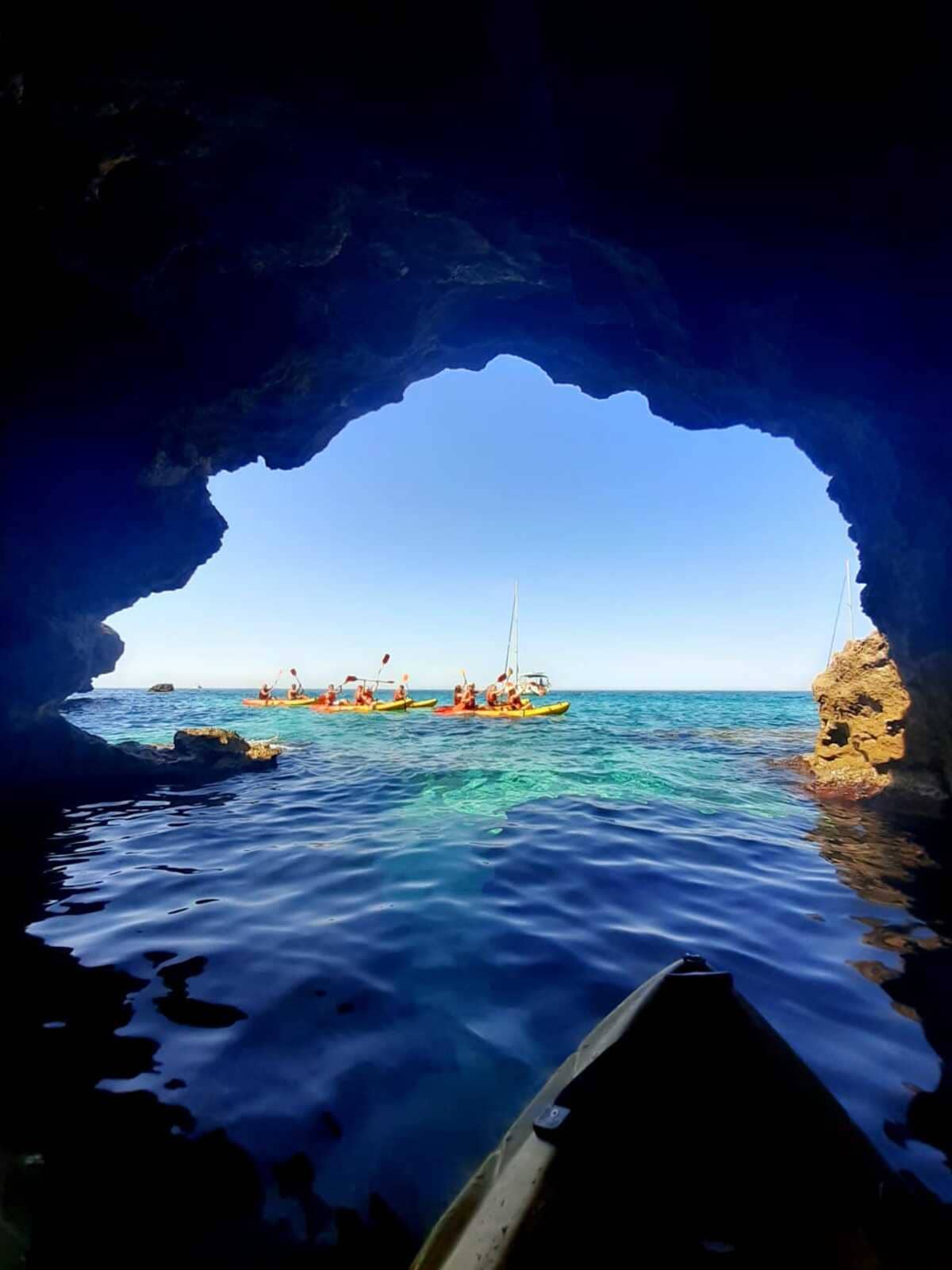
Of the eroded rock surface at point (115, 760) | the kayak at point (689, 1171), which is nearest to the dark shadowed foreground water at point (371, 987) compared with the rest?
the kayak at point (689, 1171)

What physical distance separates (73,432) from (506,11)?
31.1ft

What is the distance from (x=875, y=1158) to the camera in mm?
1634

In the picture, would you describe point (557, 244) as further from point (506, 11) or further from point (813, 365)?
point (813, 365)

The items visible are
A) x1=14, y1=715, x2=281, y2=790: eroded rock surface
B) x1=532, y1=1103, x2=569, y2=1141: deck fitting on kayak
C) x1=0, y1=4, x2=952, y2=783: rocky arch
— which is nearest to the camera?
x1=532, y1=1103, x2=569, y2=1141: deck fitting on kayak

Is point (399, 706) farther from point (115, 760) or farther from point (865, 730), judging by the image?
point (865, 730)

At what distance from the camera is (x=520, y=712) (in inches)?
1041

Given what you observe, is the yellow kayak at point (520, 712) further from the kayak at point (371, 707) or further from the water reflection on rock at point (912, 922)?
the water reflection on rock at point (912, 922)

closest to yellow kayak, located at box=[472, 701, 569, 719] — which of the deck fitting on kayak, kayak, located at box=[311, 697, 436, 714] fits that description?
kayak, located at box=[311, 697, 436, 714]

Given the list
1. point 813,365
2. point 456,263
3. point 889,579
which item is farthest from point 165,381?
point 889,579

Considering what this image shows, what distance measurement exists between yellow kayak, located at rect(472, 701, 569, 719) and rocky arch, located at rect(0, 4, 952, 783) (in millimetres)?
16538

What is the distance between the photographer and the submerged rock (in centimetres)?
980

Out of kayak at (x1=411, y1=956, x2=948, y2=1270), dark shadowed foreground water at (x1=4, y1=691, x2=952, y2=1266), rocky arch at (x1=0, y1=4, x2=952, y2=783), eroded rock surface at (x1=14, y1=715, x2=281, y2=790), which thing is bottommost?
eroded rock surface at (x1=14, y1=715, x2=281, y2=790)

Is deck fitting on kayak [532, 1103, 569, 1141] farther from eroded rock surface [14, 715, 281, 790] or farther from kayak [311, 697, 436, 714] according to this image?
kayak [311, 697, 436, 714]

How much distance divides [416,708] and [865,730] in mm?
23748
